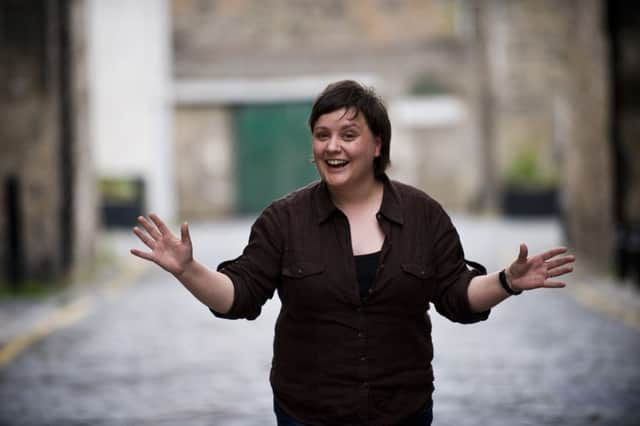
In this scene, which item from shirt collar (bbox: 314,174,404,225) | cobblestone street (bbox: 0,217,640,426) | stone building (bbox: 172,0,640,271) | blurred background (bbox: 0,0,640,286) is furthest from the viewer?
stone building (bbox: 172,0,640,271)

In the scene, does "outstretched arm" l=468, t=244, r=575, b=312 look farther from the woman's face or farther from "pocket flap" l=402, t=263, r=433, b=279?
the woman's face

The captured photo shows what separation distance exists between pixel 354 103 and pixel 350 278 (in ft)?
1.70

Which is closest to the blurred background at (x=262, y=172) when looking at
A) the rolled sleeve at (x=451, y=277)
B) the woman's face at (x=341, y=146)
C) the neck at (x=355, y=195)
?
the rolled sleeve at (x=451, y=277)

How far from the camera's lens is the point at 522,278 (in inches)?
137

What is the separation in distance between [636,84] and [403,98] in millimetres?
16858

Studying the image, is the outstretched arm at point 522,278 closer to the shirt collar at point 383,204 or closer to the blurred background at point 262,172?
the shirt collar at point 383,204

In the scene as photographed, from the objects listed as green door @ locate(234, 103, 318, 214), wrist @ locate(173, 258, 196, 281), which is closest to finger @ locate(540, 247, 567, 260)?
wrist @ locate(173, 258, 196, 281)

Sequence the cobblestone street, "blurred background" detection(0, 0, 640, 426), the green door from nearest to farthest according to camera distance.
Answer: the cobblestone street
"blurred background" detection(0, 0, 640, 426)
the green door

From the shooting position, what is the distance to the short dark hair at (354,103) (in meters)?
3.43

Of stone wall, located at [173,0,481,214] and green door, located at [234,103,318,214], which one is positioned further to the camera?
green door, located at [234,103,318,214]

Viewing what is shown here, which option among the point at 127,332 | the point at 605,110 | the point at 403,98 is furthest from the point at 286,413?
the point at 403,98

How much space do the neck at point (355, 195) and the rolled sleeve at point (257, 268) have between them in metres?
0.20

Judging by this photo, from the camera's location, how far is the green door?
30266 mm

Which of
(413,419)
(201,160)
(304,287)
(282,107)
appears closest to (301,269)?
(304,287)
